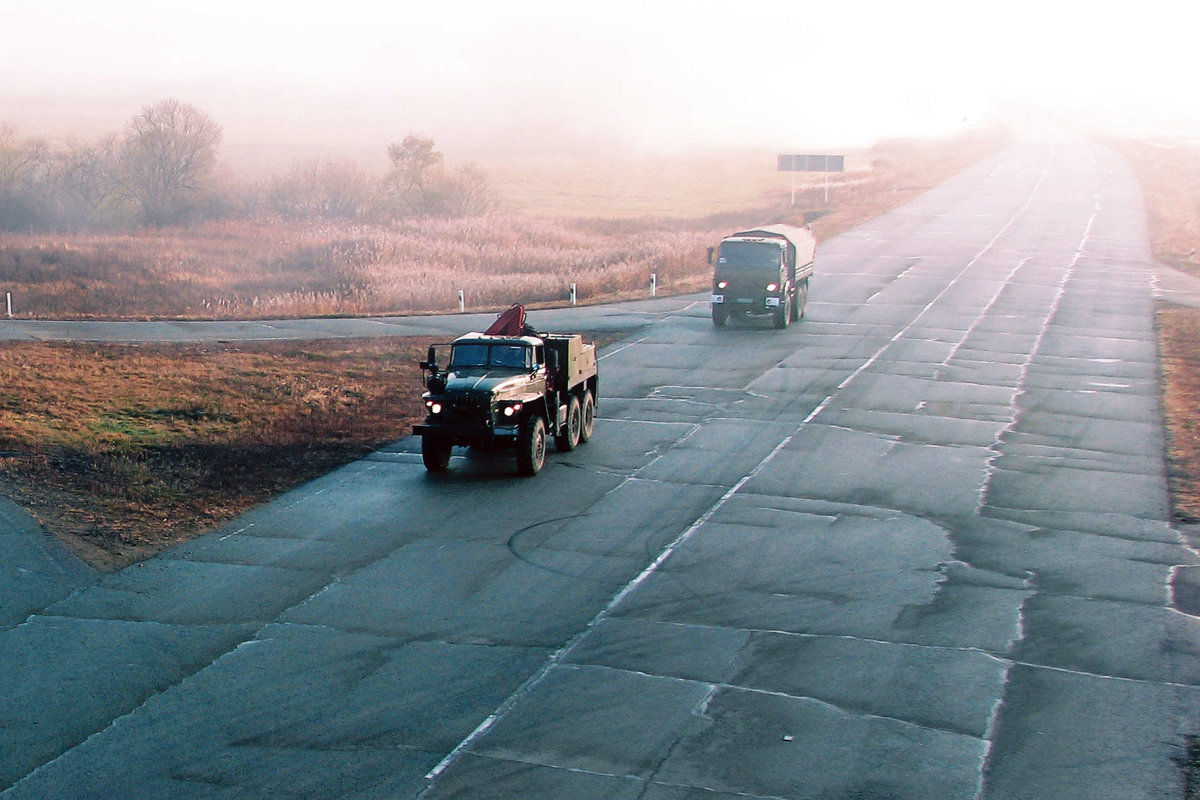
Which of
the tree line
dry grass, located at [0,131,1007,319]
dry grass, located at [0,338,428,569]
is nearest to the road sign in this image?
dry grass, located at [0,131,1007,319]

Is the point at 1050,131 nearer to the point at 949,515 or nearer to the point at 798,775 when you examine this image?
the point at 949,515

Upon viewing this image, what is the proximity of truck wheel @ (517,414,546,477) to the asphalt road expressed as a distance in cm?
36

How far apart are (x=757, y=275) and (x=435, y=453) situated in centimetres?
1872

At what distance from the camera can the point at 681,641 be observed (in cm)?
1373

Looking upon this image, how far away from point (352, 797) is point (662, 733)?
287cm

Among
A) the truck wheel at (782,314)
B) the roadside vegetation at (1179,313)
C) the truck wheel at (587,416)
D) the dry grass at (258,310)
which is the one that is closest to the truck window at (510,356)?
the truck wheel at (587,416)

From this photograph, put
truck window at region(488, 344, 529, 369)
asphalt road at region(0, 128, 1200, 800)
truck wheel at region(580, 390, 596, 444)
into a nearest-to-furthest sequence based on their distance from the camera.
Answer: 1. asphalt road at region(0, 128, 1200, 800)
2. truck window at region(488, 344, 529, 369)
3. truck wheel at region(580, 390, 596, 444)

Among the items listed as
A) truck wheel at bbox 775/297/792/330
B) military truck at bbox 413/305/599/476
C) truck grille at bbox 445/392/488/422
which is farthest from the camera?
truck wheel at bbox 775/297/792/330

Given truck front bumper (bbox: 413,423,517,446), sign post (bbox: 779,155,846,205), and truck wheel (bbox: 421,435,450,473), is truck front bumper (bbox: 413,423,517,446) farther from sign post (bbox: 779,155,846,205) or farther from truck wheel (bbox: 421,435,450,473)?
sign post (bbox: 779,155,846,205)

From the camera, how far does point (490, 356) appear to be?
22.0m

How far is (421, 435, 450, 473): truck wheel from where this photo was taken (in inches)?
831

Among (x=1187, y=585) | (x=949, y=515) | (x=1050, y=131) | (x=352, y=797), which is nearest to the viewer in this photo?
(x=352, y=797)

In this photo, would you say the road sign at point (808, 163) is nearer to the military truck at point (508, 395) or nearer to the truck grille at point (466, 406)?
the military truck at point (508, 395)

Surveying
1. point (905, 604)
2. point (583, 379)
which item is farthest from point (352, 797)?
point (583, 379)
